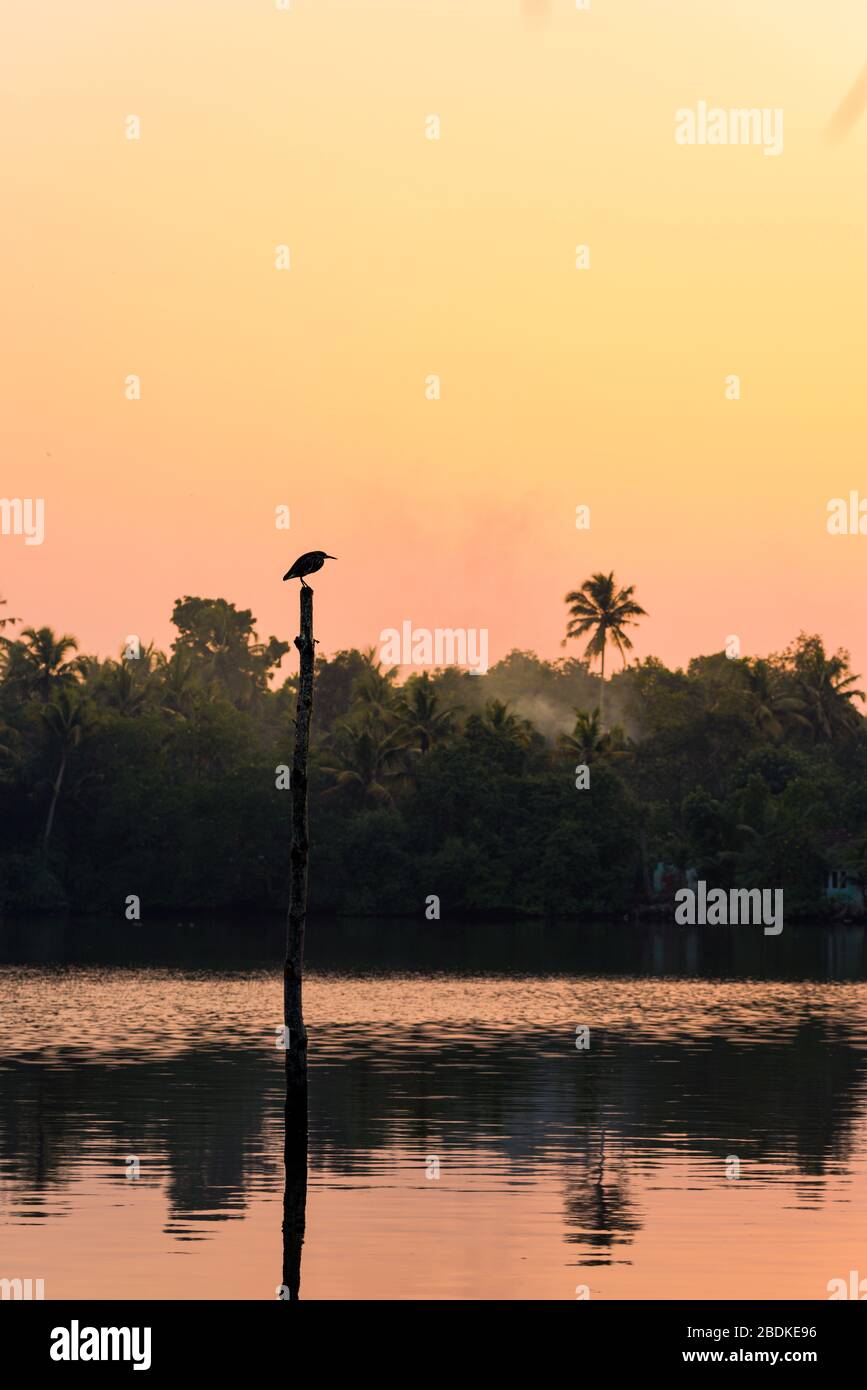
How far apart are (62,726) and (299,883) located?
419 feet

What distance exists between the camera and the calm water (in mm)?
27953

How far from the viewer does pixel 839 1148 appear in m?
39.5

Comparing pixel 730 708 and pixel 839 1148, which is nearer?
pixel 839 1148

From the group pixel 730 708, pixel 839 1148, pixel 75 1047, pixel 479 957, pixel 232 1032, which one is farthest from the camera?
pixel 730 708

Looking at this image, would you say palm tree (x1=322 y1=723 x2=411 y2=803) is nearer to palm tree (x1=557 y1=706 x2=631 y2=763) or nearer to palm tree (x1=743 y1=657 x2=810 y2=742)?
palm tree (x1=557 y1=706 x2=631 y2=763)

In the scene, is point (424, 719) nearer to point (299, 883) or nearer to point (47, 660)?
point (47, 660)

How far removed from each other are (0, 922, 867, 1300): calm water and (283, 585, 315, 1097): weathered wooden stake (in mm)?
1886

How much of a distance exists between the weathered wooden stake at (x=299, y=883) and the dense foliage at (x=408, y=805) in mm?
115910

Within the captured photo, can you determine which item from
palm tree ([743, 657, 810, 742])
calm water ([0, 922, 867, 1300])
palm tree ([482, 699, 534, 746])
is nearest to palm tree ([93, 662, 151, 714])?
palm tree ([482, 699, 534, 746])

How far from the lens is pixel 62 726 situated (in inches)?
6309

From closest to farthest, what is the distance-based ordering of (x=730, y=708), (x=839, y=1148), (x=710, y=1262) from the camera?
(x=710, y=1262) < (x=839, y=1148) < (x=730, y=708)
